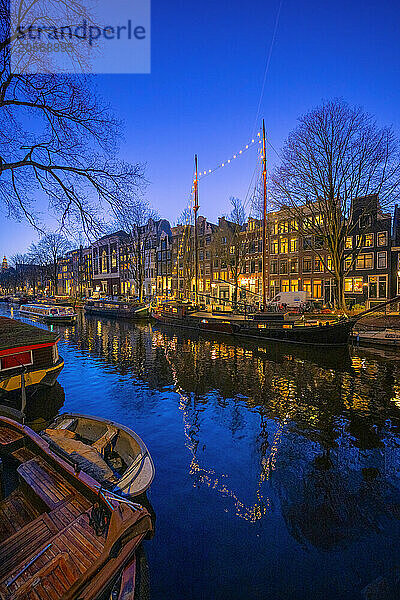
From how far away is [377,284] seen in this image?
3709cm

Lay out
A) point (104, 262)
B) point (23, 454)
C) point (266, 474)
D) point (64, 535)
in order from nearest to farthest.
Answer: point (64, 535), point (23, 454), point (266, 474), point (104, 262)

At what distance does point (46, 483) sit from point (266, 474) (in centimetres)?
489

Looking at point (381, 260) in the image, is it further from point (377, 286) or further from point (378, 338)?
point (378, 338)

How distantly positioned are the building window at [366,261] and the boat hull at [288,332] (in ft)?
66.3

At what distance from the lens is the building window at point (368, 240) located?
37.4 metres

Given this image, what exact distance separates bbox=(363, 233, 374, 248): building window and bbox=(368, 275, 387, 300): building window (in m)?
4.01

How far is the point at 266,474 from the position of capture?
709 cm

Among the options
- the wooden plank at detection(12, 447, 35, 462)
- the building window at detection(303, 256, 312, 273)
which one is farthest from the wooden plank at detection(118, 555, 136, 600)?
the building window at detection(303, 256, 312, 273)

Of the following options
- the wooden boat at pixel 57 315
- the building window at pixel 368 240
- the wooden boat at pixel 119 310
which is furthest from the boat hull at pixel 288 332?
the building window at pixel 368 240

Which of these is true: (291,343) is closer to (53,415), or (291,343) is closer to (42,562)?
(53,415)

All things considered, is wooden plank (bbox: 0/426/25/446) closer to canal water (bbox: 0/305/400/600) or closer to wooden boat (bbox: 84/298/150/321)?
canal water (bbox: 0/305/400/600)

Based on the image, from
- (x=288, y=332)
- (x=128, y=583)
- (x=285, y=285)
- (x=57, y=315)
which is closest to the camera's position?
(x=128, y=583)

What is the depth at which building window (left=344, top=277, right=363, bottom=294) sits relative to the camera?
38.4 metres

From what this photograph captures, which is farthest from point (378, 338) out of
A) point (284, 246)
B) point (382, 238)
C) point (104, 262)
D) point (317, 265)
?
point (104, 262)
